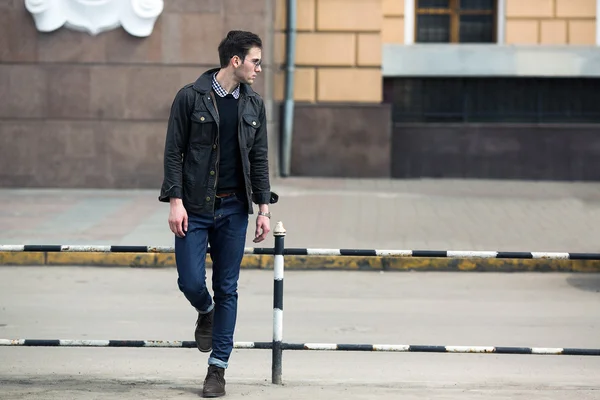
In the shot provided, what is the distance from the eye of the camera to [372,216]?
579 inches

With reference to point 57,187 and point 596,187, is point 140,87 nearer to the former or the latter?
point 57,187

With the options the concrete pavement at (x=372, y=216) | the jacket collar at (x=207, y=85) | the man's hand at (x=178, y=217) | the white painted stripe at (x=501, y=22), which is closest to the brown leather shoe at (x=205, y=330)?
the man's hand at (x=178, y=217)

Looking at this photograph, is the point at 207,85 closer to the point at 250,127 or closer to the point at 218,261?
the point at 250,127

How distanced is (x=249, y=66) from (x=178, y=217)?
0.82 metres

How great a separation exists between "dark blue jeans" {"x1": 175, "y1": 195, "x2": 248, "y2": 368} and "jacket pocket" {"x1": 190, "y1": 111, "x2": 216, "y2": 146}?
323 mm

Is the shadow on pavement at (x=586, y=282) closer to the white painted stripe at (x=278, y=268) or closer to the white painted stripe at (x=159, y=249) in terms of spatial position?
the white painted stripe at (x=278, y=268)

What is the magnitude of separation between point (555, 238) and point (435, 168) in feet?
19.2

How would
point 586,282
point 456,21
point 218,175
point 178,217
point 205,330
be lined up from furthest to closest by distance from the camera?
point 456,21
point 586,282
point 205,330
point 218,175
point 178,217

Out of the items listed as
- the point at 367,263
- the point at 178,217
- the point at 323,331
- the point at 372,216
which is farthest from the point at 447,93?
the point at 178,217

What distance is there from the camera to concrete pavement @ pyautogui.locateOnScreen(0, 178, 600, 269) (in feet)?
42.8

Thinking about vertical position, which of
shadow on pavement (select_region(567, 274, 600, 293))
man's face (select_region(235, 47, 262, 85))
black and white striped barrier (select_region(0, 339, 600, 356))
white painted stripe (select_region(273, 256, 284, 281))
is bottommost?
shadow on pavement (select_region(567, 274, 600, 293))

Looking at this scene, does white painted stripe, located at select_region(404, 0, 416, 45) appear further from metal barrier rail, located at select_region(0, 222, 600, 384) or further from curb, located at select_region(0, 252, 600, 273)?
metal barrier rail, located at select_region(0, 222, 600, 384)

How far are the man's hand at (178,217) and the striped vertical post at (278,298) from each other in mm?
523

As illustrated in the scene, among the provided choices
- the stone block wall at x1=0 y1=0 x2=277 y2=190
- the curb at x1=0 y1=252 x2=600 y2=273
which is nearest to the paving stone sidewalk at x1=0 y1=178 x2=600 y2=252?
the curb at x1=0 y1=252 x2=600 y2=273
